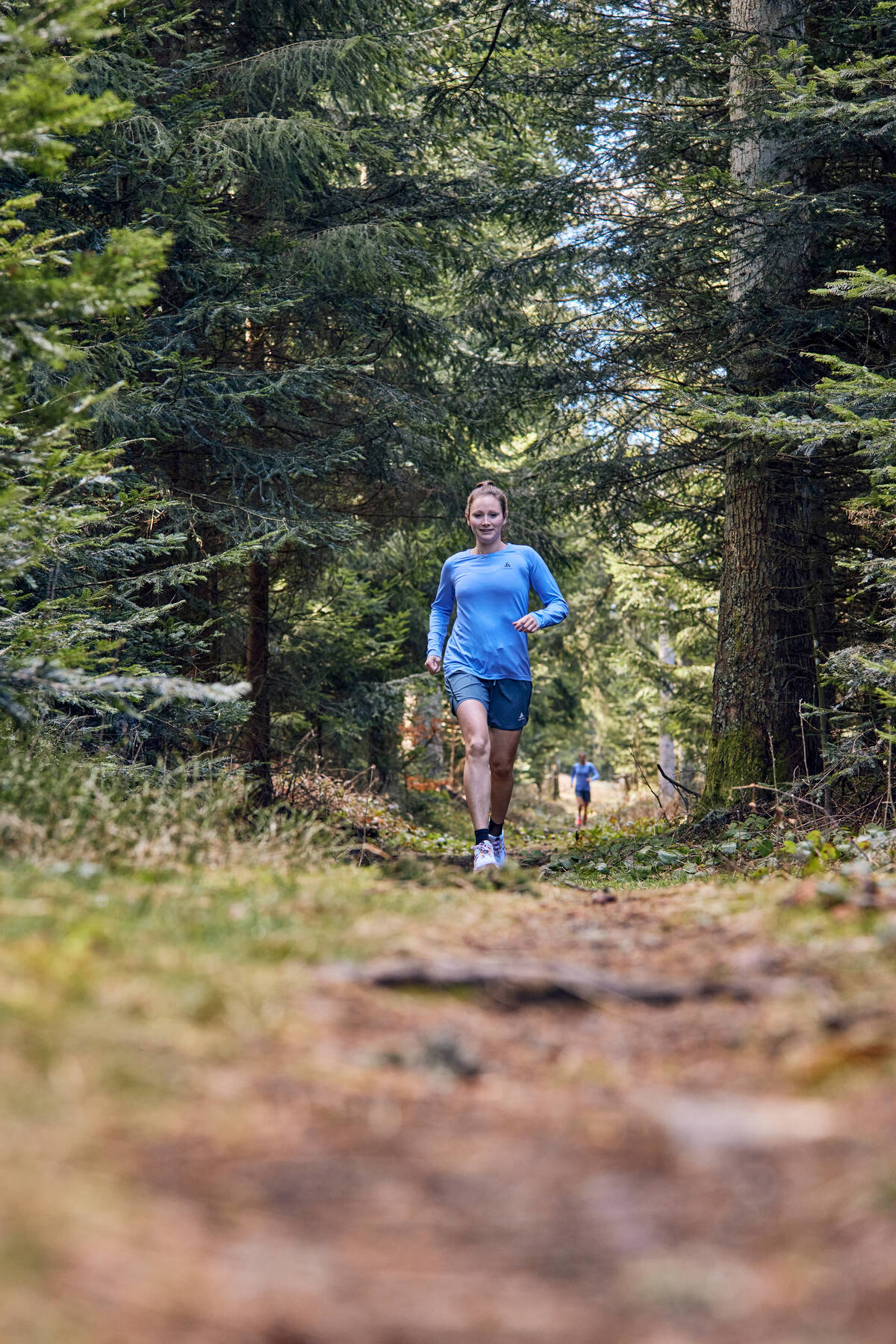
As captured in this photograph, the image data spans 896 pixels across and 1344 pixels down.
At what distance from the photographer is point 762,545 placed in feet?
31.9

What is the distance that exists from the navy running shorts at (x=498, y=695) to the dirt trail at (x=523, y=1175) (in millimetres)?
4283

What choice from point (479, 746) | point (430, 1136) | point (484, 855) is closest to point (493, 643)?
point (479, 746)

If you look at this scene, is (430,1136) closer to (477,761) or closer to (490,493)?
(477,761)

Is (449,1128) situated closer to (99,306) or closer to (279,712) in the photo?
(99,306)

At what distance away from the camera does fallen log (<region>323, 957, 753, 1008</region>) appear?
267cm

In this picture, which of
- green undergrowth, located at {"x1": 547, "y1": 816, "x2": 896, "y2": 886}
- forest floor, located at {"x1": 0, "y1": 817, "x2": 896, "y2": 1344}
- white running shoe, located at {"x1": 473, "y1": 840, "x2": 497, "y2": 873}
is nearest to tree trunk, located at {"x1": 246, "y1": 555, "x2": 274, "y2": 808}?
green undergrowth, located at {"x1": 547, "y1": 816, "x2": 896, "y2": 886}

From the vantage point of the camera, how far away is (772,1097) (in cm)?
208

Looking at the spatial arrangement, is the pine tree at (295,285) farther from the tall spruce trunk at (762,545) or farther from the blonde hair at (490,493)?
the tall spruce trunk at (762,545)

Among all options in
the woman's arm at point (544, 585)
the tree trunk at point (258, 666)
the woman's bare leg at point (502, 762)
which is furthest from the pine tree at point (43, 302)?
the tree trunk at point (258, 666)

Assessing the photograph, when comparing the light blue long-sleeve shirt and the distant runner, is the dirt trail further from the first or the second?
Answer: the distant runner

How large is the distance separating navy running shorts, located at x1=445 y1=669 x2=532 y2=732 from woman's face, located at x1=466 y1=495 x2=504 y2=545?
0.97 meters

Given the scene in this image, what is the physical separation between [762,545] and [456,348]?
5.24m

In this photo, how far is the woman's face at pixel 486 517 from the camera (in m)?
7.22

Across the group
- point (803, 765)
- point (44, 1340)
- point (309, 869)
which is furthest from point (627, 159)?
point (44, 1340)
